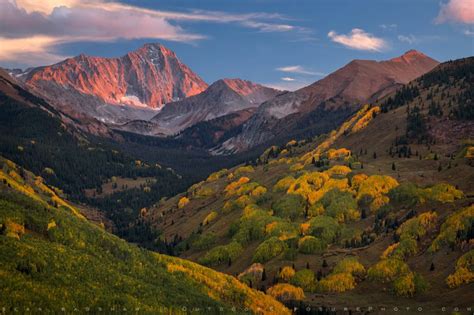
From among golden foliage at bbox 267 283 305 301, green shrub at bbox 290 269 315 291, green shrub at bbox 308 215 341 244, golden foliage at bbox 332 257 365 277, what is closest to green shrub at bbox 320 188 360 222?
green shrub at bbox 308 215 341 244

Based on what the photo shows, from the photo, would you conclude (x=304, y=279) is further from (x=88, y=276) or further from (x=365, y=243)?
(x=88, y=276)

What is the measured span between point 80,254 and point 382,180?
4904 inches

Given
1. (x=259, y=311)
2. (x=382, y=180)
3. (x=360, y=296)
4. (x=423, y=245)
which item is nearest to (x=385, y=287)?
(x=360, y=296)

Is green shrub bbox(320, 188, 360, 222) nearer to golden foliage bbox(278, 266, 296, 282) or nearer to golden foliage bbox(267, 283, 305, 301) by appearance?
golden foliage bbox(278, 266, 296, 282)

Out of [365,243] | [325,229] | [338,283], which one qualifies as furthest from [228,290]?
[325,229]

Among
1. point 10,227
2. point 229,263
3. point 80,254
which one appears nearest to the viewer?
point 10,227

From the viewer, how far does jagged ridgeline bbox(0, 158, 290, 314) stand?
59.2 m

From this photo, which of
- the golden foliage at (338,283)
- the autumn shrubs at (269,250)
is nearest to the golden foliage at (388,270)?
the golden foliage at (338,283)

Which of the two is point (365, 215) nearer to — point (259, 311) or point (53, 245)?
point (259, 311)

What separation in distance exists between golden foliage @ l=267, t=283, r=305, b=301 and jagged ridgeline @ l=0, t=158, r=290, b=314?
382 inches

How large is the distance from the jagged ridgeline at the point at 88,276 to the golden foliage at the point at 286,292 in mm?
9714

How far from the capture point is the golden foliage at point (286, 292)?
117 metres

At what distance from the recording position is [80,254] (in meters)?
78.9

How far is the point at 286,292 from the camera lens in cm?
11944
